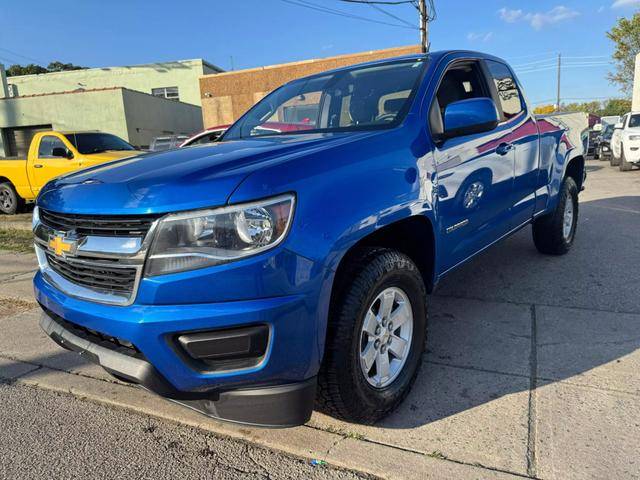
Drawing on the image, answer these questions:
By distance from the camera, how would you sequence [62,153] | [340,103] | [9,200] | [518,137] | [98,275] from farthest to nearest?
[9,200] < [62,153] < [518,137] < [340,103] < [98,275]

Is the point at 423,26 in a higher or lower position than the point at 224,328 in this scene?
higher

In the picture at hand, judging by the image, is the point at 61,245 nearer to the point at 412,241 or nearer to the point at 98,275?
the point at 98,275

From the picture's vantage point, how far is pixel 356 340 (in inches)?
83.5

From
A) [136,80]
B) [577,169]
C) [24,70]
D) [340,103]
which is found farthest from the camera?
[24,70]

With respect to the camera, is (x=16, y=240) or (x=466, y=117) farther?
(x=16, y=240)

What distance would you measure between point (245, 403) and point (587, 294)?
333 centimetres

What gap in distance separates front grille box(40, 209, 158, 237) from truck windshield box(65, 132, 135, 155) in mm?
8327

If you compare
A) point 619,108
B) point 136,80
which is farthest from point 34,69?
point 619,108

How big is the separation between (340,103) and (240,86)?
2185cm

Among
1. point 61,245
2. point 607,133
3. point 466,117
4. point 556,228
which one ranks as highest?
point 466,117

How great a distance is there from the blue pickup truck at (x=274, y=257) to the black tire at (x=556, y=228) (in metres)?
2.24

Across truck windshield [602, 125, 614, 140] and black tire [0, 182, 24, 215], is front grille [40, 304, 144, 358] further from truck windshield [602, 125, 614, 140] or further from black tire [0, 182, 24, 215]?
truck windshield [602, 125, 614, 140]

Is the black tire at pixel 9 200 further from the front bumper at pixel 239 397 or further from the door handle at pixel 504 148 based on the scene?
the door handle at pixel 504 148

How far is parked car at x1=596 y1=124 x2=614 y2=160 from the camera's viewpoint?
20.2 metres
